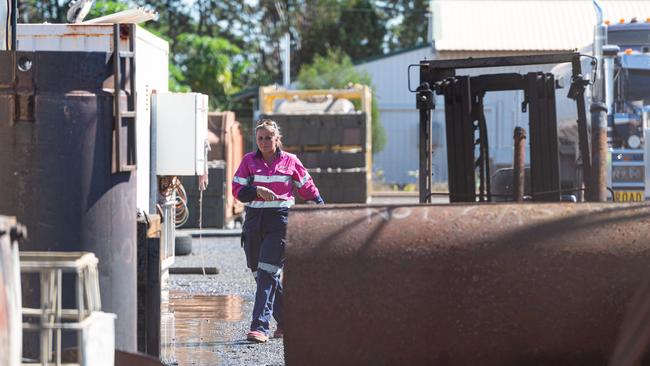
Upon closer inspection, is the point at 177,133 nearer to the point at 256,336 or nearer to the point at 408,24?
the point at 256,336

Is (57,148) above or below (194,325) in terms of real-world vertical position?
above

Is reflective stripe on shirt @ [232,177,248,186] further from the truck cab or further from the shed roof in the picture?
the shed roof

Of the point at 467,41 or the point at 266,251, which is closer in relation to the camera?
the point at 266,251

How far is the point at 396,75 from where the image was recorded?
44656mm

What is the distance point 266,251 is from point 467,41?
23.5 meters

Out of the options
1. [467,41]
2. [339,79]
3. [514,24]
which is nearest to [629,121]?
[467,41]

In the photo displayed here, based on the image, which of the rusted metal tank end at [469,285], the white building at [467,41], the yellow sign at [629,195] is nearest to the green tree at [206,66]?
the white building at [467,41]

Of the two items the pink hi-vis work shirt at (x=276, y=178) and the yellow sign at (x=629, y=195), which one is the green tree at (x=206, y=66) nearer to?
the yellow sign at (x=629, y=195)

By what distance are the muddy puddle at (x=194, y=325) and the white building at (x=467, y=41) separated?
46.9 feet

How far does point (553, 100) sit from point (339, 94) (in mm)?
14421

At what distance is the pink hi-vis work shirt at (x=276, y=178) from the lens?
9.33 m

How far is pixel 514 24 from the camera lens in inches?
1388

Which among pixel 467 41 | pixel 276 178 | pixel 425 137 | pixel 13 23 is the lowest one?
pixel 276 178

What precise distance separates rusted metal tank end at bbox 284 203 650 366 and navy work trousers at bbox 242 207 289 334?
11.6 ft
